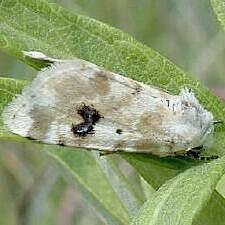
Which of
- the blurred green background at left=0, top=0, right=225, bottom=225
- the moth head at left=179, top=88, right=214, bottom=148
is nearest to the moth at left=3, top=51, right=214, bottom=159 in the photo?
the moth head at left=179, top=88, right=214, bottom=148

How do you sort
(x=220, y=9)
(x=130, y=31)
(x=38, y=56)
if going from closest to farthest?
(x=38, y=56) → (x=220, y=9) → (x=130, y=31)

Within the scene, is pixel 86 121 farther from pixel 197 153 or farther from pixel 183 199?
pixel 183 199

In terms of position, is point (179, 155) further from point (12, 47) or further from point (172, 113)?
point (12, 47)

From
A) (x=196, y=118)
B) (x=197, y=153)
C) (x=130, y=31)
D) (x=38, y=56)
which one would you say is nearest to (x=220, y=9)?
(x=196, y=118)

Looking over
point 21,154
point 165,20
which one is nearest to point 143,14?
point 165,20

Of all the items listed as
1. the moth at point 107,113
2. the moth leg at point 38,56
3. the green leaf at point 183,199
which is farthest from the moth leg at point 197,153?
the moth leg at point 38,56
